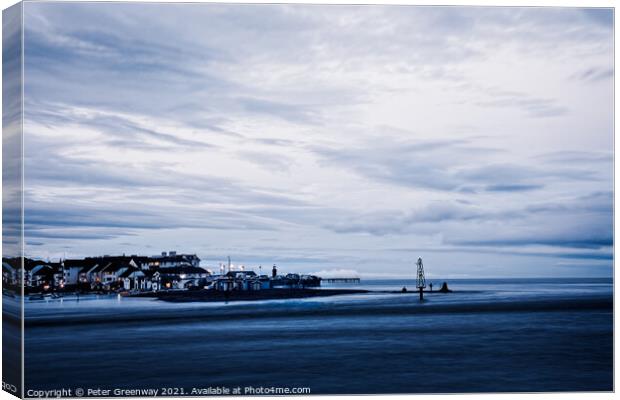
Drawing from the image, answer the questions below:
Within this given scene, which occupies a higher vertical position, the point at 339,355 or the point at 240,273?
the point at 240,273

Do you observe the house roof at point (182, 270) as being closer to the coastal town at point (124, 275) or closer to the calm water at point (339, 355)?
the coastal town at point (124, 275)

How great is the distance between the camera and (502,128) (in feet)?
46.1

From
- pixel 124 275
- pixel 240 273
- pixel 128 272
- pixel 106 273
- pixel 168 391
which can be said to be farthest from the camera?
pixel 240 273

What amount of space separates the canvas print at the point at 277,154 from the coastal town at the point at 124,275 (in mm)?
114

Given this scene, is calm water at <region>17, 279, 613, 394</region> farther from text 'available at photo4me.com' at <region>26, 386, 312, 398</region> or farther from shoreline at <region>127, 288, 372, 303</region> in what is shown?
shoreline at <region>127, 288, 372, 303</region>

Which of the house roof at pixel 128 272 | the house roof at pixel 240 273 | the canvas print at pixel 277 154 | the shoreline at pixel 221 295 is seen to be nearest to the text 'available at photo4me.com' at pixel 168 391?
the canvas print at pixel 277 154

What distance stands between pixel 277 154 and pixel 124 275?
463cm

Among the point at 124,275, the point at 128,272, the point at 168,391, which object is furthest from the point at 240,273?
the point at 168,391

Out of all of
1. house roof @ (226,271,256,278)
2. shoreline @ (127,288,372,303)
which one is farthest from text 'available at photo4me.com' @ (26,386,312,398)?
shoreline @ (127,288,372,303)

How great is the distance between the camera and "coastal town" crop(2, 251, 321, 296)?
1309cm

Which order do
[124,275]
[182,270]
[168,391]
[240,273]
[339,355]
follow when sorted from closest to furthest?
1. [168,391]
2. [339,355]
3. [124,275]
4. [182,270]
5. [240,273]

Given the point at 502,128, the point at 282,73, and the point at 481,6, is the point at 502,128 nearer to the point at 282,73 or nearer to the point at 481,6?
the point at 481,6

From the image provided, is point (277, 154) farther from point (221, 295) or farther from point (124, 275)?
point (221, 295)

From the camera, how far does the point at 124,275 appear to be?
640 inches
